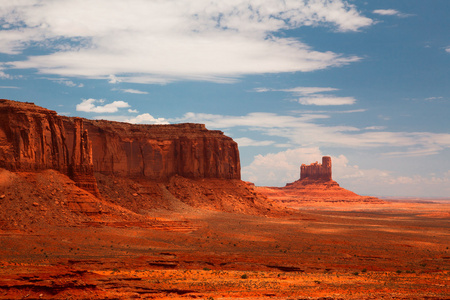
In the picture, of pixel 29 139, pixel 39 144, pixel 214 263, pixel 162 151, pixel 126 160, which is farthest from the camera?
pixel 162 151

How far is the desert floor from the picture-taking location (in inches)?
1053

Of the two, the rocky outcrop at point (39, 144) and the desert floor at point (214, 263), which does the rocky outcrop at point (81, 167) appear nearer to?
the rocky outcrop at point (39, 144)

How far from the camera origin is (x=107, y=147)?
77688 millimetres

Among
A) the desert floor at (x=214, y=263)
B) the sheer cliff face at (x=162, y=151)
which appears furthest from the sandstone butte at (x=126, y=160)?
the desert floor at (x=214, y=263)

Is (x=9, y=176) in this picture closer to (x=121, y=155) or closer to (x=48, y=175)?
(x=48, y=175)

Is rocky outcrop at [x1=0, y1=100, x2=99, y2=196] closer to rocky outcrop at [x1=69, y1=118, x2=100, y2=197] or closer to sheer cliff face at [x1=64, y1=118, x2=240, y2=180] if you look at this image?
rocky outcrop at [x1=69, y1=118, x2=100, y2=197]

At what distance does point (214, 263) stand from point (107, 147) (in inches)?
1696

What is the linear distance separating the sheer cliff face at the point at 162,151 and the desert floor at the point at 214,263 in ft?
55.8

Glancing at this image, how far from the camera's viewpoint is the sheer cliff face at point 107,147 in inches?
2061

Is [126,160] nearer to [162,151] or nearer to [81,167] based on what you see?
[162,151]

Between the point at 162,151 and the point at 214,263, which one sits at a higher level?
the point at 162,151

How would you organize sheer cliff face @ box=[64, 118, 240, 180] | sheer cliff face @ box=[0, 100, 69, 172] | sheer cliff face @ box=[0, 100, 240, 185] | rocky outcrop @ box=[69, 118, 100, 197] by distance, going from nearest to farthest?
sheer cliff face @ box=[0, 100, 69, 172]
sheer cliff face @ box=[0, 100, 240, 185]
rocky outcrop @ box=[69, 118, 100, 197]
sheer cliff face @ box=[64, 118, 240, 180]

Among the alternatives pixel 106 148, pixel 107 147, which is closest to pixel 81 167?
pixel 106 148

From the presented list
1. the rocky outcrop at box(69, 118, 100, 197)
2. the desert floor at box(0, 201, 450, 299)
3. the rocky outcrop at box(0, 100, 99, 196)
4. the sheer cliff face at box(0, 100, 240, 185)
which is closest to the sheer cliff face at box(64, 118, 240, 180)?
the sheer cliff face at box(0, 100, 240, 185)
